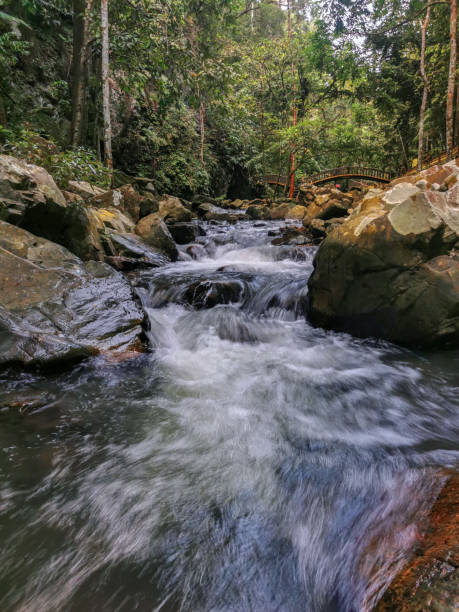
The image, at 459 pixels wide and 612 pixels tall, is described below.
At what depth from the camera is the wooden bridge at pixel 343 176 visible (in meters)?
19.8

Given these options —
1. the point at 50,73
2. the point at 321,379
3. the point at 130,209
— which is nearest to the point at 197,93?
the point at 130,209

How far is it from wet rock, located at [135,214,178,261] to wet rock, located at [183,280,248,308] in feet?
8.35

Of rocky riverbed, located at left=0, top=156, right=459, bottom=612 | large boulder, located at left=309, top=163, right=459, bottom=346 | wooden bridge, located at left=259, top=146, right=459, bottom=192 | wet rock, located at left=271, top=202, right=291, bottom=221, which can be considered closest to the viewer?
rocky riverbed, located at left=0, top=156, right=459, bottom=612

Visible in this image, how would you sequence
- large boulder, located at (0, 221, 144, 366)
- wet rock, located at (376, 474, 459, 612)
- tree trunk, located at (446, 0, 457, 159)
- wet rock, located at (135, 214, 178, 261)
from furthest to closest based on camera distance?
tree trunk, located at (446, 0, 457, 159)
wet rock, located at (135, 214, 178, 261)
large boulder, located at (0, 221, 144, 366)
wet rock, located at (376, 474, 459, 612)

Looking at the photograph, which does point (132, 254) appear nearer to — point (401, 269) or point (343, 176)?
point (401, 269)

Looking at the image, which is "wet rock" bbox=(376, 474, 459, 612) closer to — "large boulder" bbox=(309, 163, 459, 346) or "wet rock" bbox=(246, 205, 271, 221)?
"large boulder" bbox=(309, 163, 459, 346)

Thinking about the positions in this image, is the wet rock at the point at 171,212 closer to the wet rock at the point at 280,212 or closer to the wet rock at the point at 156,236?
the wet rock at the point at 156,236

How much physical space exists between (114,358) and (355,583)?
2.58m

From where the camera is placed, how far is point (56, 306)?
3205 mm

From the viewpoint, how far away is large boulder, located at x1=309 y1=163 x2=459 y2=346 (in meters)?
3.38

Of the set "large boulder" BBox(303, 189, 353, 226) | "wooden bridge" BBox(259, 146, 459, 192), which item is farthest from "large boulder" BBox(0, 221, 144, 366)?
"wooden bridge" BBox(259, 146, 459, 192)

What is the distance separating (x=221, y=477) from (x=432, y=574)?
3.86 ft

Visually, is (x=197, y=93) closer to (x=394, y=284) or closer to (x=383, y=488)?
(x=394, y=284)

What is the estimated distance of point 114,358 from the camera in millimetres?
3133
